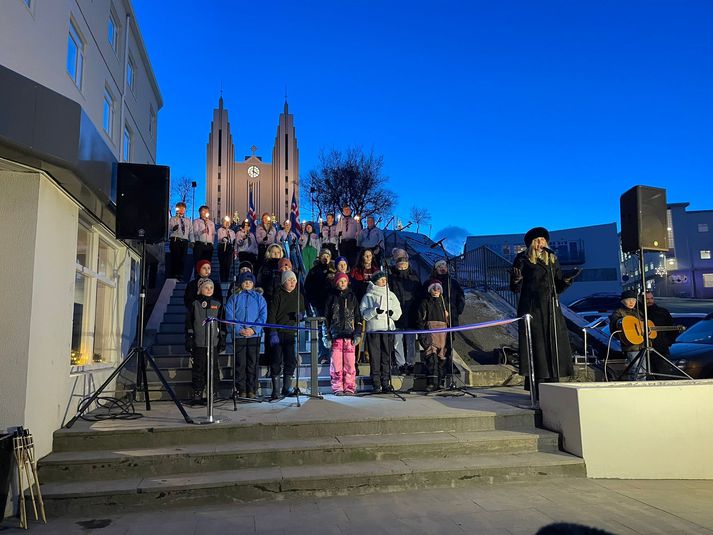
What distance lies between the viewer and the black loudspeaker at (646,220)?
656 centimetres

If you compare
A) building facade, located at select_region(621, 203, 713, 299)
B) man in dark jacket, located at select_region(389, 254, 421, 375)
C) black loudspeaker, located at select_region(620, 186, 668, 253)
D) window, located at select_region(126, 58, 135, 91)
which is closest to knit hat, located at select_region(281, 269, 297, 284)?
man in dark jacket, located at select_region(389, 254, 421, 375)

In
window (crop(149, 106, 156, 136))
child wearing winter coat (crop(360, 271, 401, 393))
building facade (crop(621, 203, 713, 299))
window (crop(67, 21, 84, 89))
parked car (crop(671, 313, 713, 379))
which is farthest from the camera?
building facade (crop(621, 203, 713, 299))

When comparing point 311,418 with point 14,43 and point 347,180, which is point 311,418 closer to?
point 14,43

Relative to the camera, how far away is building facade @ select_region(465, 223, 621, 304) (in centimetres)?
4653

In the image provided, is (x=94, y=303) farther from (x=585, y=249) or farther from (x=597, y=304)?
(x=585, y=249)

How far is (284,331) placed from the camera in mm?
7535

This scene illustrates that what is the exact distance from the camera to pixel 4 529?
407 cm

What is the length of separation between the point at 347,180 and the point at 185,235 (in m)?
34.0

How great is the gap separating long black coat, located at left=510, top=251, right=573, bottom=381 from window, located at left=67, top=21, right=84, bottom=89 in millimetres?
11754

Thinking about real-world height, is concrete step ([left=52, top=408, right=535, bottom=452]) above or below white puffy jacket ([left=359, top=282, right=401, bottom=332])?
below

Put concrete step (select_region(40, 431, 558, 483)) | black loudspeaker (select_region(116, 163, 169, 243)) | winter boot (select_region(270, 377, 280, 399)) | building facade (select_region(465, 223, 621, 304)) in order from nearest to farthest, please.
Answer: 1. concrete step (select_region(40, 431, 558, 483))
2. black loudspeaker (select_region(116, 163, 169, 243))
3. winter boot (select_region(270, 377, 280, 399))
4. building facade (select_region(465, 223, 621, 304))

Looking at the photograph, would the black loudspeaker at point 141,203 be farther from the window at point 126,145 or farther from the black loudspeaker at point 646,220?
the window at point 126,145

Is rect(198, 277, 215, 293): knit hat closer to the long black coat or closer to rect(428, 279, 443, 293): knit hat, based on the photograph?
rect(428, 279, 443, 293): knit hat

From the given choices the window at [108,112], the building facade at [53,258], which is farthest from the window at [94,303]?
the window at [108,112]
